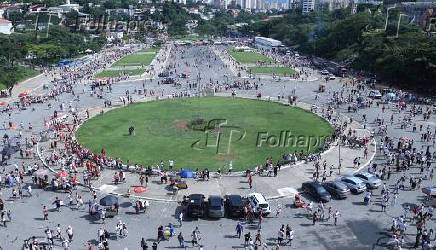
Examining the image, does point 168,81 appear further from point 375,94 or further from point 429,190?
point 429,190

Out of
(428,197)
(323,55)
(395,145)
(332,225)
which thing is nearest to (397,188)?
(428,197)

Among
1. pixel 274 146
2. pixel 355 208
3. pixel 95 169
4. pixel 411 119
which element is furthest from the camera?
pixel 411 119

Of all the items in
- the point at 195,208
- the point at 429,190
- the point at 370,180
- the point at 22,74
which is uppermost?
the point at 429,190

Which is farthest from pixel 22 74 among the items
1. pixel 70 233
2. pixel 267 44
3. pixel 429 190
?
pixel 267 44

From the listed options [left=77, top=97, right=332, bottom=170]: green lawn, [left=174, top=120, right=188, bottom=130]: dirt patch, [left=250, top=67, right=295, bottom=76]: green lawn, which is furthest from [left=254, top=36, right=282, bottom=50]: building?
[left=174, top=120, right=188, bottom=130]: dirt patch

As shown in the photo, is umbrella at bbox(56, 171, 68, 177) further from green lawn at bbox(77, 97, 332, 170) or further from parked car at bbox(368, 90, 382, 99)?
parked car at bbox(368, 90, 382, 99)

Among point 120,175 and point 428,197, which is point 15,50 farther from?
point 428,197

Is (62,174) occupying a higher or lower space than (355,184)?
lower
